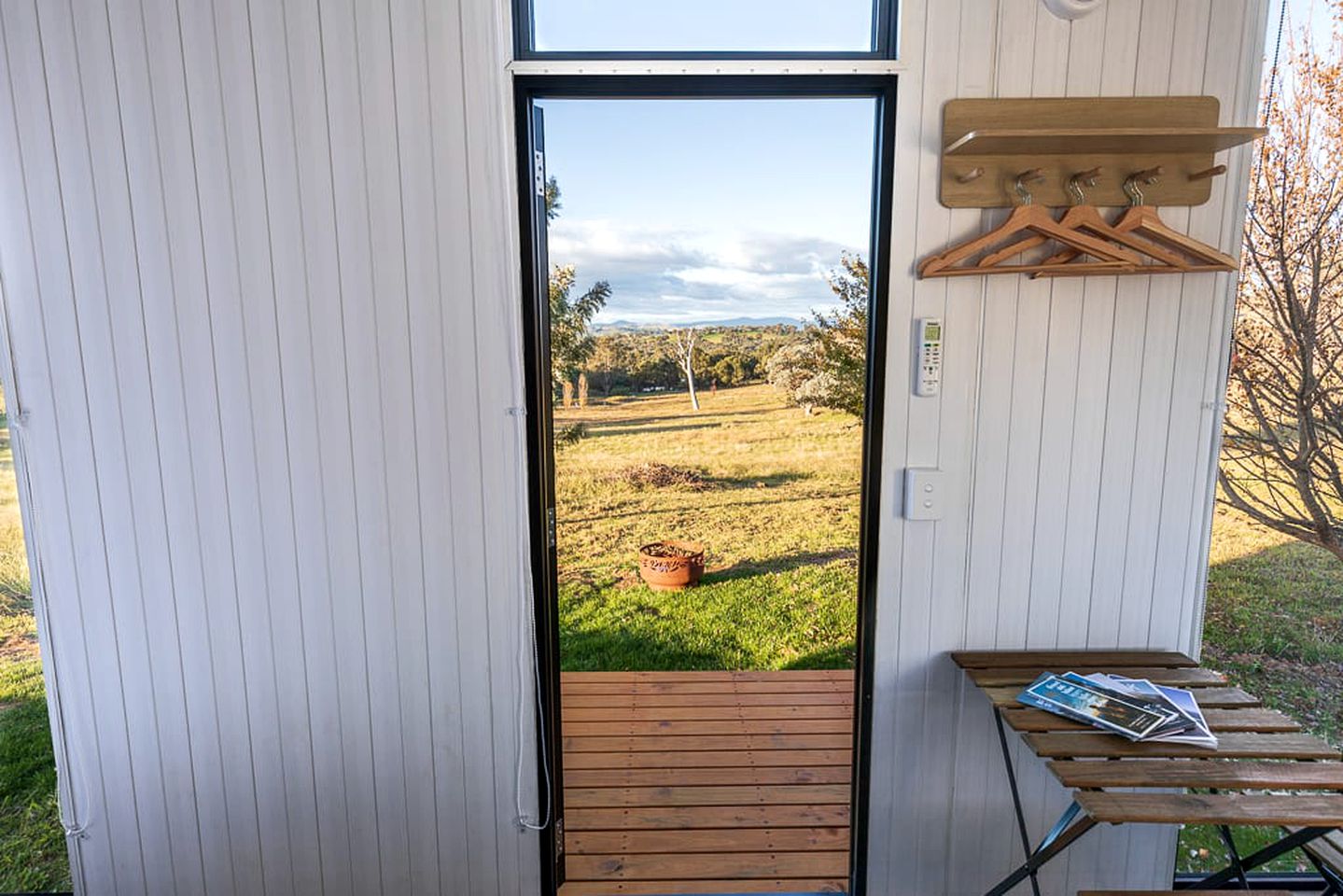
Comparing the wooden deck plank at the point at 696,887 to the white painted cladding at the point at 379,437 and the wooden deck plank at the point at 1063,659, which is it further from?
the wooden deck plank at the point at 1063,659

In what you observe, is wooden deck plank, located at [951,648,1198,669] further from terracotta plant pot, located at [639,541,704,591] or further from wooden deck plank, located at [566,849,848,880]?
terracotta plant pot, located at [639,541,704,591]

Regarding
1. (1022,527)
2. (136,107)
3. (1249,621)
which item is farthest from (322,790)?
(1249,621)

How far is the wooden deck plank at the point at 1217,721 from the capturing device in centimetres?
139

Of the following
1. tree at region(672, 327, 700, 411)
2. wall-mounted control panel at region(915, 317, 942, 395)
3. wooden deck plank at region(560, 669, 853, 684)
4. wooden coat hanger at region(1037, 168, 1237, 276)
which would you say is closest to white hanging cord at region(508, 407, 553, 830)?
wall-mounted control panel at region(915, 317, 942, 395)

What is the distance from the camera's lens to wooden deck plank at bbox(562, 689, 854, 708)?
3168 millimetres

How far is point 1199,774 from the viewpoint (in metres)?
1.27

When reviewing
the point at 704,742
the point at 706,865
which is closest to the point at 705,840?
the point at 706,865

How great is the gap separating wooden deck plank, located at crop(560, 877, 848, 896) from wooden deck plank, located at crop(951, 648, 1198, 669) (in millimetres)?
820

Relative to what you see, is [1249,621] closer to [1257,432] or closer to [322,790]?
[1257,432]

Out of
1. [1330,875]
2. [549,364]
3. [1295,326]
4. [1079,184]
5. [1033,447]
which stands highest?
[1079,184]

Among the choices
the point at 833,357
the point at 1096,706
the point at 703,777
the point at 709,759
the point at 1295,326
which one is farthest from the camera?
the point at 833,357

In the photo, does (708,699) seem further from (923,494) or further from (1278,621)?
(1278,621)

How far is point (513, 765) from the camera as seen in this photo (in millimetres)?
1751

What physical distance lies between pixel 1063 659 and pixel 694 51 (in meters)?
1.68
